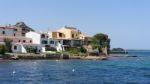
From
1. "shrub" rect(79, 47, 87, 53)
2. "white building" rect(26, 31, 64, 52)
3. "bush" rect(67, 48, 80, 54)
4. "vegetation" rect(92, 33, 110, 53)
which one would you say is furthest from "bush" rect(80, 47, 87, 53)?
"vegetation" rect(92, 33, 110, 53)

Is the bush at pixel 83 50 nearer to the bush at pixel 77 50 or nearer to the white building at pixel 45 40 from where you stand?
the bush at pixel 77 50

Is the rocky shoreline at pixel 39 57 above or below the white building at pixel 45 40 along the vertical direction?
below

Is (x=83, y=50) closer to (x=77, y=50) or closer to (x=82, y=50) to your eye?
(x=82, y=50)

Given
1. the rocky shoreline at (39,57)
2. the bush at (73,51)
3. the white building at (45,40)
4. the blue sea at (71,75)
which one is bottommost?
the blue sea at (71,75)

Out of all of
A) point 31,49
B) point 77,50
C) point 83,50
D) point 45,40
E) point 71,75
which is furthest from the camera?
point 83,50

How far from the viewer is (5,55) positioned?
108 m

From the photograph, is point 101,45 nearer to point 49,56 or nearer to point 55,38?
point 55,38

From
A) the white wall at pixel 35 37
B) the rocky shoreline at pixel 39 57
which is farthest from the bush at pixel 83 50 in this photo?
the white wall at pixel 35 37

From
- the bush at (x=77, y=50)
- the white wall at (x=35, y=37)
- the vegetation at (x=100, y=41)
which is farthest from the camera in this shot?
the vegetation at (x=100, y=41)

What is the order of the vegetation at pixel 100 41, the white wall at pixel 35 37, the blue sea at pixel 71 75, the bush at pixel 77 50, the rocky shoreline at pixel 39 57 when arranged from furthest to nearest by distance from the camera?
the vegetation at pixel 100 41 → the bush at pixel 77 50 → the white wall at pixel 35 37 → the rocky shoreline at pixel 39 57 → the blue sea at pixel 71 75

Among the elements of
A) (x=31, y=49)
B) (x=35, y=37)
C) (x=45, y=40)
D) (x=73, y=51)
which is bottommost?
(x=73, y=51)

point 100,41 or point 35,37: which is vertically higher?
point 35,37

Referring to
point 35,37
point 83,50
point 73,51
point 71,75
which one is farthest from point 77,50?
point 71,75

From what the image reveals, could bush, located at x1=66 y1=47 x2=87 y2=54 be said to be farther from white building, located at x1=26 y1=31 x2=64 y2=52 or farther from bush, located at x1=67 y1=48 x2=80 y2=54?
white building, located at x1=26 y1=31 x2=64 y2=52
